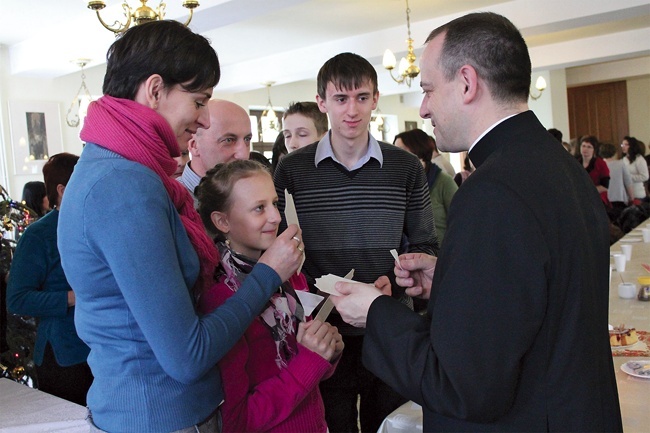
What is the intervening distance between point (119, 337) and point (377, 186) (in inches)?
52.1

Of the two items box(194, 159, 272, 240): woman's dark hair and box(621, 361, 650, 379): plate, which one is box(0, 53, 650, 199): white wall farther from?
box(621, 361, 650, 379): plate

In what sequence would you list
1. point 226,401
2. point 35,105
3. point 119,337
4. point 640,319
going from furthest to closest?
1. point 35,105
2. point 640,319
3. point 226,401
4. point 119,337

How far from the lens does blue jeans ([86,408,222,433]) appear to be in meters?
1.24

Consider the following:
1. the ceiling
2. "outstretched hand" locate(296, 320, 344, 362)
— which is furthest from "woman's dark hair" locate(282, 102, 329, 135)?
the ceiling

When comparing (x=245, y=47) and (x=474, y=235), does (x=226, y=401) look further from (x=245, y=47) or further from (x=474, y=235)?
(x=245, y=47)

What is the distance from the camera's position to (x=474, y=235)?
1.06 meters

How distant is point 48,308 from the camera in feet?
8.53

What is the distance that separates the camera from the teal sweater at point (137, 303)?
111 cm

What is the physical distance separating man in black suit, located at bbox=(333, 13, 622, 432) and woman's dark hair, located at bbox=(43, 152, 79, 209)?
210cm

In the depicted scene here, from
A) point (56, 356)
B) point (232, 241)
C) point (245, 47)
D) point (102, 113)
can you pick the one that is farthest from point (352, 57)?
point (245, 47)

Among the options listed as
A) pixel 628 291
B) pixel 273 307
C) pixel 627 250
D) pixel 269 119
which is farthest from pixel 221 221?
pixel 269 119

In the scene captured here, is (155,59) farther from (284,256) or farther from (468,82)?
(468,82)

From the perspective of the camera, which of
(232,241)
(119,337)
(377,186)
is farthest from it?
(377,186)

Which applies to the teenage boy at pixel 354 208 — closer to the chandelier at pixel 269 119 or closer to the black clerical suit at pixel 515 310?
the black clerical suit at pixel 515 310
